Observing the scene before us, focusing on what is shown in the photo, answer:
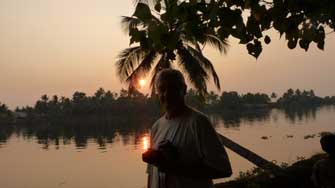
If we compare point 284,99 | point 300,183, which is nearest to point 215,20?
point 300,183

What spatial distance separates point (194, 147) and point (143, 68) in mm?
17720

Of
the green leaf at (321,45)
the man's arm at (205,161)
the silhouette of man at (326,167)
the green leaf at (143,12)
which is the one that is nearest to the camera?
the green leaf at (143,12)

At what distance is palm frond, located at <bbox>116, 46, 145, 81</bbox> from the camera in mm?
Result: 19984

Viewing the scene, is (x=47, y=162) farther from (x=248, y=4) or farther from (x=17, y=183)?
(x=248, y=4)

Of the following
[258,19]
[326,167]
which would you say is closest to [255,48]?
[258,19]

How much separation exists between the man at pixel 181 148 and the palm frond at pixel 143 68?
683 inches

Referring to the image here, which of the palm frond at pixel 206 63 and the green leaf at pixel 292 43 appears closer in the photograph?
the green leaf at pixel 292 43

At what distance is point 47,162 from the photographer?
43688 mm

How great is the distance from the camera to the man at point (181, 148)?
262cm

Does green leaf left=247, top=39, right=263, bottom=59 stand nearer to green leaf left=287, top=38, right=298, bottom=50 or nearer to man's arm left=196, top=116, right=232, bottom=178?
green leaf left=287, top=38, right=298, bottom=50

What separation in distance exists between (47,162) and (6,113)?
83.7m

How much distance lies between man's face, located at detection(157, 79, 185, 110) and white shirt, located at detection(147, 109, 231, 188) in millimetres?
84

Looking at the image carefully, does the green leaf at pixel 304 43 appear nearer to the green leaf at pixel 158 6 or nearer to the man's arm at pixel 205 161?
the man's arm at pixel 205 161

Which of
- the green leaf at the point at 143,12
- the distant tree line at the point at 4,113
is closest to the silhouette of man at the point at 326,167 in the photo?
the green leaf at the point at 143,12
